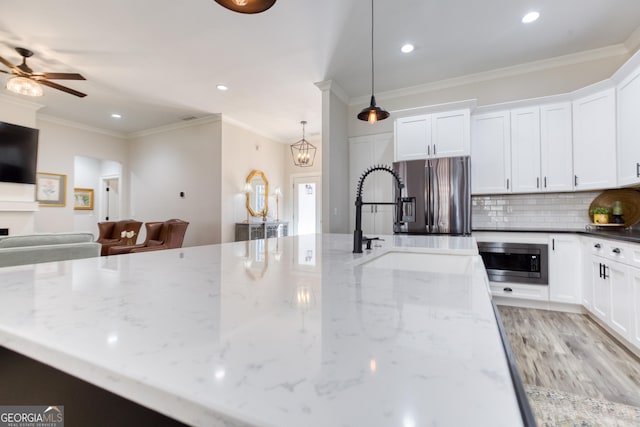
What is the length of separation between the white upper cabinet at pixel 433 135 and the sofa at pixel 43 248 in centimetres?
337

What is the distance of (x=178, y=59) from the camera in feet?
11.5

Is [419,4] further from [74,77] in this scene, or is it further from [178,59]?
[74,77]

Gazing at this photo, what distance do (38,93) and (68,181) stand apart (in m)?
2.90

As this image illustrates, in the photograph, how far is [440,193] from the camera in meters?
3.43

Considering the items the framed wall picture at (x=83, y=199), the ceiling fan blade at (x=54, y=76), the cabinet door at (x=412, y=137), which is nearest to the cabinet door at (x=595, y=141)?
the cabinet door at (x=412, y=137)

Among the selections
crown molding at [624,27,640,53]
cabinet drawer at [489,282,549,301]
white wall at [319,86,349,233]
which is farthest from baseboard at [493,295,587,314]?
crown molding at [624,27,640,53]

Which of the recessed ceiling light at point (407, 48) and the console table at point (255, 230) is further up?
the recessed ceiling light at point (407, 48)

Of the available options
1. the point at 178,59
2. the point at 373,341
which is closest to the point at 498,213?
the point at 373,341

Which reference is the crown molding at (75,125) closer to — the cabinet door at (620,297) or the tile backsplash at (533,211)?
the tile backsplash at (533,211)

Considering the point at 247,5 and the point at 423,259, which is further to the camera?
the point at 247,5

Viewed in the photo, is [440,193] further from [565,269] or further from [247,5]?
[247,5]

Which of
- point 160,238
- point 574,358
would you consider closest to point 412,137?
point 574,358

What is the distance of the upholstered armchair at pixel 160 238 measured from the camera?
432 centimetres

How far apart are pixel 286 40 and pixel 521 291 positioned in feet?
12.2
